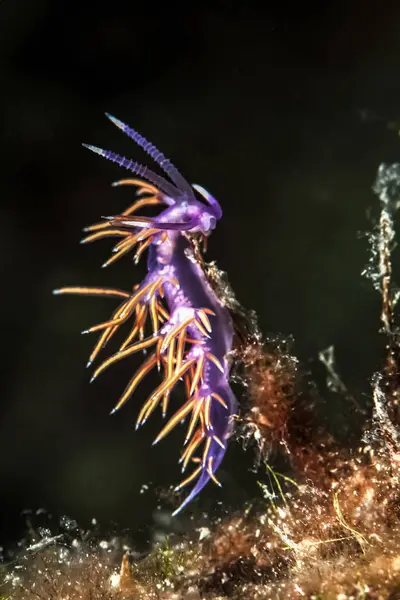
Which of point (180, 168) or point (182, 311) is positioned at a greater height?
point (180, 168)

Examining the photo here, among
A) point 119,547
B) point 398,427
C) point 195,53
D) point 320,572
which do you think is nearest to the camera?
point 320,572

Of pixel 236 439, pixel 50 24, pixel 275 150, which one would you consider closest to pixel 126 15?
pixel 50 24

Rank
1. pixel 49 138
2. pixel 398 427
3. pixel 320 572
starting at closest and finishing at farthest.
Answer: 1. pixel 320 572
2. pixel 398 427
3. pixel 49 138

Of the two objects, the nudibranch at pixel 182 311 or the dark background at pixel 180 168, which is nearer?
the nudibranch at pixel 182 311

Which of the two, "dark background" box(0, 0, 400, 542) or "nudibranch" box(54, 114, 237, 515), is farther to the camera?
"dark background" box(0, 0, 400, 542)

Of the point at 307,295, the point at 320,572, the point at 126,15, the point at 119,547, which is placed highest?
the point at 126,15

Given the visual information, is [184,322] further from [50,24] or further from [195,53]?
[50,24]

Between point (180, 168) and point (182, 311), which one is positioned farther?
point (180, 168)

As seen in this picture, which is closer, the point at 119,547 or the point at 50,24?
the point at 119,547
